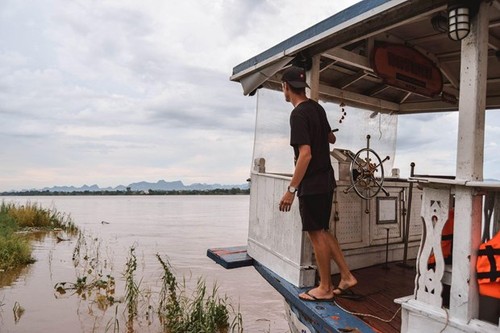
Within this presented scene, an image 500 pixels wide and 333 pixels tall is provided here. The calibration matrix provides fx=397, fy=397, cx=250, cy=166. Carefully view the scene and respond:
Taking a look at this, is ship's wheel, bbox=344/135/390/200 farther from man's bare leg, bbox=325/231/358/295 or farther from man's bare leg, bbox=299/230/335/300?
man's bare leg, bbox=299/230/335/300

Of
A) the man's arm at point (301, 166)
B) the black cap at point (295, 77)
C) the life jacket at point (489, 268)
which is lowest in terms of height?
the life jacket at point (489, 268)

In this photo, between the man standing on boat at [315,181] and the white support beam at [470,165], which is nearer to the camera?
the white support beam at [470,165]

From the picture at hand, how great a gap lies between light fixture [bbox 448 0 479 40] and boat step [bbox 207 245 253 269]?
393 cm

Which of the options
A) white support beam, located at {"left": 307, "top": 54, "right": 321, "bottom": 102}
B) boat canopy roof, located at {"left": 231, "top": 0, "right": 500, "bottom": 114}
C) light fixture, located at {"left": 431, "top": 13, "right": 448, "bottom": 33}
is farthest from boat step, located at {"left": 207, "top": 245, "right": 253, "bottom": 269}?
light fixture, located at {"left": 431, "top": 13, "right": 448, "bottom": 33}

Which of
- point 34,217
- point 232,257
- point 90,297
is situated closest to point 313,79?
point 232,257

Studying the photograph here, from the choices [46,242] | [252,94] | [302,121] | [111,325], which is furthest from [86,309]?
[46,242]

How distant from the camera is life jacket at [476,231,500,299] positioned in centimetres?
241

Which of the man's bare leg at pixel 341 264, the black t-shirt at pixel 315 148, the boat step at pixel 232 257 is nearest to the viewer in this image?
the black t-shirt at pixel 315 148

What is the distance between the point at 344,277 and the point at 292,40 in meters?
2.63

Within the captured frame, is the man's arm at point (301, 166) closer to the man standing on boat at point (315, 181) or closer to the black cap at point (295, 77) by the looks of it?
the man standing on boat at point (315, 181)

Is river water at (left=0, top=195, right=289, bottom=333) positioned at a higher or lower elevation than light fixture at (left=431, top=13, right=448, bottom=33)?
lower

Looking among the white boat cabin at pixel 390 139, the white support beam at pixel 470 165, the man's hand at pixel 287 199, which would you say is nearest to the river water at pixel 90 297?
the white boat cabin at pixel 390 139

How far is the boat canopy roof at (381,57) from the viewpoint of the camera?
3.46 metres

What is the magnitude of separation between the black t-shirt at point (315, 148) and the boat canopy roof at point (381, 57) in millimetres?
808
